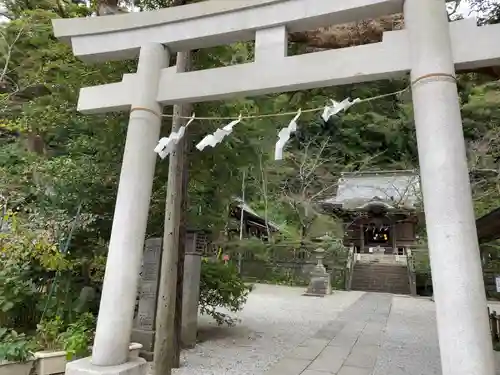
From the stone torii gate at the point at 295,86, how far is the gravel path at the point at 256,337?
2.40 metres

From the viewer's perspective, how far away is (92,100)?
3.24 metres

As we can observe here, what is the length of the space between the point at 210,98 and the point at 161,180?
10.4 feet

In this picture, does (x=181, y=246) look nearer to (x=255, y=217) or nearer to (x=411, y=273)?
(x=411, y=273)

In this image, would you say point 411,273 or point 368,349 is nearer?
point 368,349

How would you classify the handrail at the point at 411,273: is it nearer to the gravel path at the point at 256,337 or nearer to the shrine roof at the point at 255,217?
the gravel path at the point at 256,337

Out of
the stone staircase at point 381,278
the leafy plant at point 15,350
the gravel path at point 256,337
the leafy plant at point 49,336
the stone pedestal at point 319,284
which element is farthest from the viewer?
the stone staircase at point 381,278

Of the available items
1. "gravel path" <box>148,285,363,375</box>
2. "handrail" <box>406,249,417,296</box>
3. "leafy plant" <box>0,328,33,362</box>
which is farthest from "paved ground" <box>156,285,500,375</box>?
"handrail" <box>406,249,417,296</box>

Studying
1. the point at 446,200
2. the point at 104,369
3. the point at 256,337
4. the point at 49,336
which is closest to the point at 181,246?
the point at 49,336

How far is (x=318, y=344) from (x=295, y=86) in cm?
495

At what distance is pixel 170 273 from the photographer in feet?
14.3

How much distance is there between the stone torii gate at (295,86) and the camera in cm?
208

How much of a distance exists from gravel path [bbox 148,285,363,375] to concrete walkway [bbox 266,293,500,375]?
0.25 metres

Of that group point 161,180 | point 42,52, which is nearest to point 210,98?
point 161,180

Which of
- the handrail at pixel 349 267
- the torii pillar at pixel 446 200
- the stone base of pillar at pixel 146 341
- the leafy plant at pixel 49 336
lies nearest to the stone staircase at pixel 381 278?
the handrail at pixel 349 267
